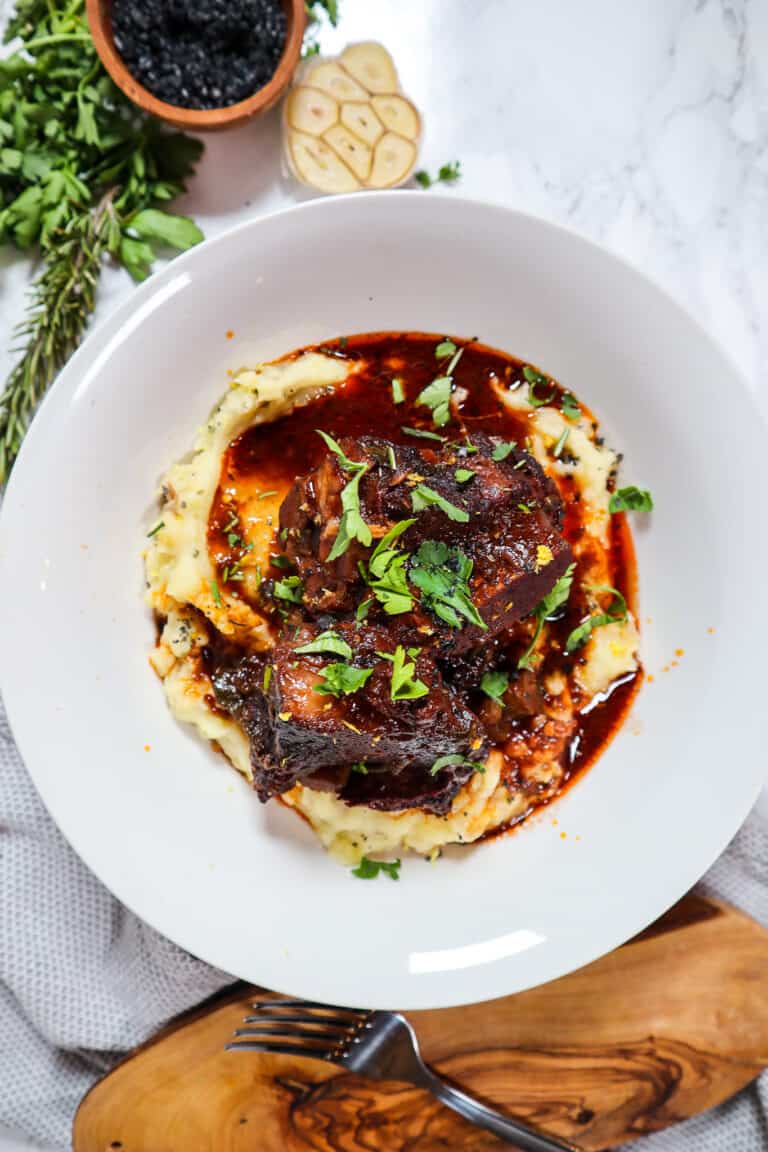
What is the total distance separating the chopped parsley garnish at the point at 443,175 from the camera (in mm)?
5199

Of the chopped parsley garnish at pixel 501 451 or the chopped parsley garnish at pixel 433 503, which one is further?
the chopped parsley garnish at pixel 501 451

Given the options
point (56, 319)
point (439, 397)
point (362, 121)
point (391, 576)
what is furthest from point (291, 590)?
point (362, 121)

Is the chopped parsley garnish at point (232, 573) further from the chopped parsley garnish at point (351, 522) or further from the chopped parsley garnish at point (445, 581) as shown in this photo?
the chopped parsley garnish at point (445, 581)

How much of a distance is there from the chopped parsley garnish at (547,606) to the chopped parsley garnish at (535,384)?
2.90ft

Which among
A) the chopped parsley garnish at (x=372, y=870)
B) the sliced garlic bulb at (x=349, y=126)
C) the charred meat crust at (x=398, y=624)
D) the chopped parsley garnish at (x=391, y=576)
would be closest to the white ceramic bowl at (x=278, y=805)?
the chopped parsley garnish at (x=372, y=870)

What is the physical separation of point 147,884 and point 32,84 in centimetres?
411

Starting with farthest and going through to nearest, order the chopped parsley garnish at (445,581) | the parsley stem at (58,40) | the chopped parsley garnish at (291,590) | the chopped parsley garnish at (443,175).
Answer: the chopped parsley garnish at (443,175) < the parsley stem at (58,40) < the chopped parsley garnish at (291,590) < the chopped parsley garnish at (445,581)

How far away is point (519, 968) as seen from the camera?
4.58 m

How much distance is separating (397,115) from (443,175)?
1.27 feet

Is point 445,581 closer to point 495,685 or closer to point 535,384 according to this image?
point 495,685

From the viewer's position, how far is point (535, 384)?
198 inches

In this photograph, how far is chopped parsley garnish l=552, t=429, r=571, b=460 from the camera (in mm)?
4926

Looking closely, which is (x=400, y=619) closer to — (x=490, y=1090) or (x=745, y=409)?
(x=745, y=409)

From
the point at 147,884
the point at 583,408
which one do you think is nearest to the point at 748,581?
the point at 583,408
